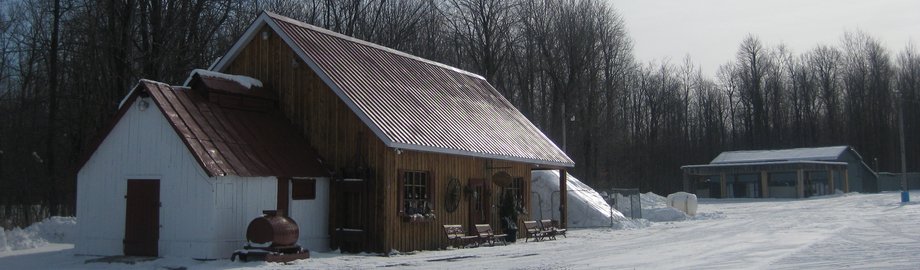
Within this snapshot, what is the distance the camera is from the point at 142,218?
17.7 metres

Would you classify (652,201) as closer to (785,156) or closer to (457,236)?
(457,236)

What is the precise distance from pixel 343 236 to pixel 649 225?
16558mm

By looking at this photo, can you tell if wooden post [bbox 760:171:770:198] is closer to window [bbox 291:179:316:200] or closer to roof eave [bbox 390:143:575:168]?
roof eave [bbox 390:143:575:168]

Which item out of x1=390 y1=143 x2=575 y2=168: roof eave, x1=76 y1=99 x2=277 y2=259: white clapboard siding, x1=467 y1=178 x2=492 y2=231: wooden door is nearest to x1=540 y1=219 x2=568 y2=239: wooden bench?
x1=390 y1=143 x2=575 y2=168: roof eave

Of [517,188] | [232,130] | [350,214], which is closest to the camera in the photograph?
[232,130]

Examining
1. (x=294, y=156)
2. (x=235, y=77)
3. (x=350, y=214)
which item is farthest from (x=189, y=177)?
(x=350, y=214)

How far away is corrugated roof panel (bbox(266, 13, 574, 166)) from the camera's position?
20094mm

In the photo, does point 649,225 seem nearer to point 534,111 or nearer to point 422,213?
point 422,213

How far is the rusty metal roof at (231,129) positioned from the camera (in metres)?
17.2

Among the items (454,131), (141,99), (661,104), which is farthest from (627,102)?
(141,99)

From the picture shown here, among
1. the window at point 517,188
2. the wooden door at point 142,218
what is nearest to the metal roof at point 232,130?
the wooden door at point 142,218

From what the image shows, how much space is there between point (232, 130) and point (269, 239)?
3.30m

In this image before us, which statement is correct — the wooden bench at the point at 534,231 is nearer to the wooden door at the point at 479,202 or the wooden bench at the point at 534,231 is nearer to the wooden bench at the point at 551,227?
the wooden bench at the point at 551,227

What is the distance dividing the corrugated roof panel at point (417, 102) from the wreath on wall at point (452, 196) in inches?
37.3
